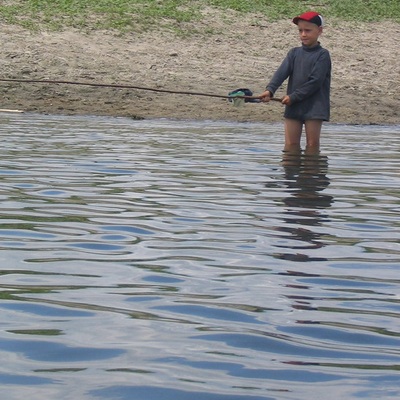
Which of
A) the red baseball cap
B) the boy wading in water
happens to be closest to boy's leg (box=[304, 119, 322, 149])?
the boy wading in water

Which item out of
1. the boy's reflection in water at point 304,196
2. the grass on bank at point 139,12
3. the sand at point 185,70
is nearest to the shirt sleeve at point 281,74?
the boy's reflection in water at point 304,196

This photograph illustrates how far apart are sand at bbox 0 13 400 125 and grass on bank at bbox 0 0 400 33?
12.4 inches

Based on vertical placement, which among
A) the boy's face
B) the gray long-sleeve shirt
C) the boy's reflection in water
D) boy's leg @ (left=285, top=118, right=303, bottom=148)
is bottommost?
the boy's reflection in water

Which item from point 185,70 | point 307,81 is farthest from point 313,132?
point 185,70

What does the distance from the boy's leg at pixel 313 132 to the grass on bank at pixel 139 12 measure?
9.53 m

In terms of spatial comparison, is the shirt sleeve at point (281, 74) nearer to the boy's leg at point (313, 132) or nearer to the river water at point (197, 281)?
the boy's leg at point (313, 132)

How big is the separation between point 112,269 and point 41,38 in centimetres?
1498

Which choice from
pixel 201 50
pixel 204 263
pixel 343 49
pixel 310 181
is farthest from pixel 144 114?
pixel 204 263

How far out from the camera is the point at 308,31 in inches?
441

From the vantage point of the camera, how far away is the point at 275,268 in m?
5.52

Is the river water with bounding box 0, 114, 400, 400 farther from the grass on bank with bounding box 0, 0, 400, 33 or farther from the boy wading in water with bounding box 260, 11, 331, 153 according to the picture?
the grass on bank with bounding box 0, 0, 400, 33

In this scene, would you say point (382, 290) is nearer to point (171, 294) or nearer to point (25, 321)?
point (171, 294)

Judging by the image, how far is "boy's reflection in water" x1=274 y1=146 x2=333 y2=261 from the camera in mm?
6371

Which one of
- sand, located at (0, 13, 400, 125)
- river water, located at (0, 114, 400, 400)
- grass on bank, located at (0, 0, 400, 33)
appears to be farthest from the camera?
grass on bank, located at (0, 0, 400, 33)
